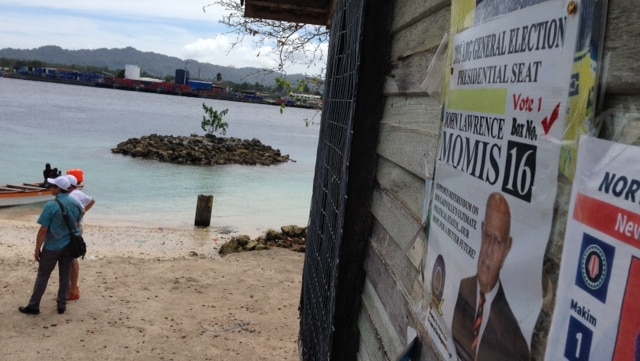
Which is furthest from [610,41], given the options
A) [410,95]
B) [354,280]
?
[354,280]

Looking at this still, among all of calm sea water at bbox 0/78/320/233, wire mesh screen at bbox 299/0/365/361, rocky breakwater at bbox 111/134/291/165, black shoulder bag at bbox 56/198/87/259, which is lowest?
calm sea water at bbox 0/78/320/233

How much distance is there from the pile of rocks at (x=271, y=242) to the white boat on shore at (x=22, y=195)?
10074mm

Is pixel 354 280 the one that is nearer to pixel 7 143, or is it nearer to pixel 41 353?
pixel 41 353

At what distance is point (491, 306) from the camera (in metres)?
1.30

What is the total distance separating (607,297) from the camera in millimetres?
874

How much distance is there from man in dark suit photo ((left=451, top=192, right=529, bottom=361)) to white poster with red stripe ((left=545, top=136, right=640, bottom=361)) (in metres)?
0.17

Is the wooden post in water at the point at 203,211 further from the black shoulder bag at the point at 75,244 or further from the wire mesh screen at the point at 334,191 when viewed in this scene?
the wire mesh screen at the point at 334,191

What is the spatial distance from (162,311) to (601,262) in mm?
8296

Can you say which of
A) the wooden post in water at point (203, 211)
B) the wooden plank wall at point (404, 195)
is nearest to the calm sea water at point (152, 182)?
the wooden post in water at point (203, 211)

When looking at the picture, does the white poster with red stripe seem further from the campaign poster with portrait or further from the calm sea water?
the calm sea water

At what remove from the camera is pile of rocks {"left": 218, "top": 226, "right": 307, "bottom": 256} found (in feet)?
45.4

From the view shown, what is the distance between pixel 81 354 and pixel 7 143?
134 ft

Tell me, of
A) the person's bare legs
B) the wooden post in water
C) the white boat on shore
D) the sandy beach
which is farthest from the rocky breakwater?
the person's bare legs

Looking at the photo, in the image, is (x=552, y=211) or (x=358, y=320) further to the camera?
(x=358, y=320)
